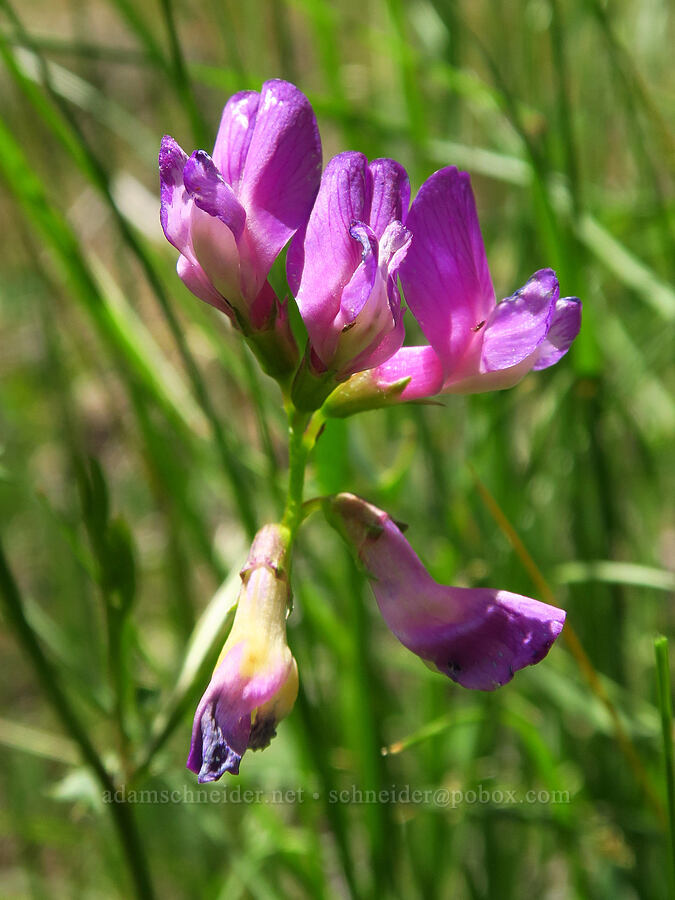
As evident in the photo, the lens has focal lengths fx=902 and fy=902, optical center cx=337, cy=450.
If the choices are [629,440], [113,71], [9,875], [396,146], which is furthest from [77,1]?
[113,71]

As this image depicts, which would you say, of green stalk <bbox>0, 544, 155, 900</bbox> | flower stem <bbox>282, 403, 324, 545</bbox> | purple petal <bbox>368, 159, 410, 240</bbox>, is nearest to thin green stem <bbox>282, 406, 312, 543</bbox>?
flower stem <bbox>282, 403, 324, 545</bbox>

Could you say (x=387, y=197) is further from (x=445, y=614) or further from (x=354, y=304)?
(x=445, y=614)

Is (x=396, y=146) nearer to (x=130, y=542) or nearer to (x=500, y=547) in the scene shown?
(x=500, y=547)

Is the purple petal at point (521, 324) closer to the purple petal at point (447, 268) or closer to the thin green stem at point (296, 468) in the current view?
the purple petal at point (447, 268)

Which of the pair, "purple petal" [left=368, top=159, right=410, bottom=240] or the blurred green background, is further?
the blurred green background

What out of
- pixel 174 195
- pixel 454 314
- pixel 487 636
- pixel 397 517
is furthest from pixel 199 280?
pixel 397 517

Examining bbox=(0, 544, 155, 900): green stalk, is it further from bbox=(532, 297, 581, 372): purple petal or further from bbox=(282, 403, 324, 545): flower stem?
bbox=(532, 297, 581, 372): purple petal

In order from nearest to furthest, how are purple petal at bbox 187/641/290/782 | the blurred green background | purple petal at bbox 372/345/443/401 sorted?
purple petal at bbox 187/641/290/782 → purple petal at bbox 372/345/443/401 → the blurred green background
